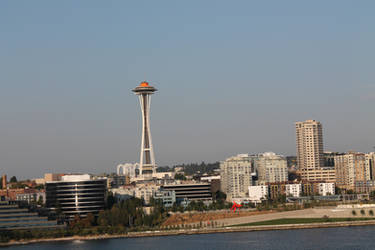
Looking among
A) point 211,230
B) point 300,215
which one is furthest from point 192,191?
point 211,230

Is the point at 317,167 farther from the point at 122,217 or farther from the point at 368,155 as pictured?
the point at 122,217

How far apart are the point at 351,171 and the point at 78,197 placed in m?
49.1

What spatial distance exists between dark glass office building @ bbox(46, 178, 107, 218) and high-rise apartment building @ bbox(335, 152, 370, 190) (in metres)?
45.6

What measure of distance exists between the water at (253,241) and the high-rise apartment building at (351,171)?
48.5 metres

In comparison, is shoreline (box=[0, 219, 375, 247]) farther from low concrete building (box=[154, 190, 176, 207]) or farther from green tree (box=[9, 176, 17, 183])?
green tree (box=[9, 176, 17, 183])

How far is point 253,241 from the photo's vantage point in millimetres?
68375

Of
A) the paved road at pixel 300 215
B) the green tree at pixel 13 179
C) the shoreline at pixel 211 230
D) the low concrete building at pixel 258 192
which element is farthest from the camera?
the green tree at pixel 13 179

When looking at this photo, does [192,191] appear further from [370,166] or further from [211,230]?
[211,230]

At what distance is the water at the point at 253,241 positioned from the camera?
63.2 m

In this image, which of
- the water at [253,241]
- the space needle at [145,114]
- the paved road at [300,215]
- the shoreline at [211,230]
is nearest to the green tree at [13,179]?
the space needle at [145,114]

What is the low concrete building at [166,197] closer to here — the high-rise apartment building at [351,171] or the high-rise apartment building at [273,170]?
the high-rise apartment building at [273,170]

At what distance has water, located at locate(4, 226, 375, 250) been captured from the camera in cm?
6322

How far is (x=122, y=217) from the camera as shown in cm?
8656

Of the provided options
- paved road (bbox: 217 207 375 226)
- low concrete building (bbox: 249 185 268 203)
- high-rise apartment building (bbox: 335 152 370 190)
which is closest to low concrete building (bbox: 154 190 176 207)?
low concrete building (bbox: 249 185 268 203)
